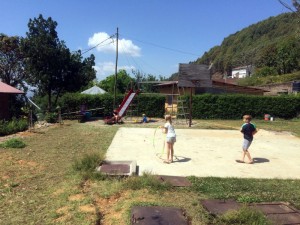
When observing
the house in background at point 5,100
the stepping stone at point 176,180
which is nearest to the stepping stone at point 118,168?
the stepping stone at point 176,180

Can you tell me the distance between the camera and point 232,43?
132875mm

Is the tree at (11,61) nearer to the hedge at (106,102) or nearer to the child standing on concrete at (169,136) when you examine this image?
the hedge at (106,102)

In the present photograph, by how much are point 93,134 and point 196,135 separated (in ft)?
14.7

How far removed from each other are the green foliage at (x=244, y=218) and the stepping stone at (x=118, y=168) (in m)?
2.82

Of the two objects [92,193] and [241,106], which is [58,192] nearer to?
[92,193]

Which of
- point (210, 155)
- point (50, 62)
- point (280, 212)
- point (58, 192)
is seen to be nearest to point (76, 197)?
point (58, 192)

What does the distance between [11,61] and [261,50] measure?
71.9 m

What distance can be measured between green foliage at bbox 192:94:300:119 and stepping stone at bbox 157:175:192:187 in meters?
18.1

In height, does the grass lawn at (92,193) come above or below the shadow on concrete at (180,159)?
below

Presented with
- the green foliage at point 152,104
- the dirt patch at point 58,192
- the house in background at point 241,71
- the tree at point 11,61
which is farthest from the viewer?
the house in background at point 241,71

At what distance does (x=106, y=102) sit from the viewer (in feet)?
83.1

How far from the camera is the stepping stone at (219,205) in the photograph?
207 inches

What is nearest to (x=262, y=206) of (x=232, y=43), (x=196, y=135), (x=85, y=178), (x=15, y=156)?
(x=85, y=178)

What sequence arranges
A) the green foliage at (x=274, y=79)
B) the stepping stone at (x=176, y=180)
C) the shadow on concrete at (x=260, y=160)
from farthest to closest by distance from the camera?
the green foliage at (x=274, y=79), the shadow on concrete at (x=260, y=160), the stepping stone at (x=176, y=180)
